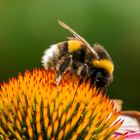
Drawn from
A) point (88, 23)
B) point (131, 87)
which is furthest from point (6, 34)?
point (131, 87)

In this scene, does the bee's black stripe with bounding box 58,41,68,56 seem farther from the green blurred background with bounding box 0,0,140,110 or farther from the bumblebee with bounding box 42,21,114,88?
the green blurred background with bounding box 0,0,140,110

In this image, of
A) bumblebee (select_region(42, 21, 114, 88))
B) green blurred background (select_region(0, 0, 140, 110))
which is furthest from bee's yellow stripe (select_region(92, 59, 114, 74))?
green blurred background (select_region(0, 0, 140, 110))

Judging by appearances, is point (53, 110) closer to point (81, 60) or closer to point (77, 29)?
point (81, 60)

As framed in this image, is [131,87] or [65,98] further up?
[65,98]

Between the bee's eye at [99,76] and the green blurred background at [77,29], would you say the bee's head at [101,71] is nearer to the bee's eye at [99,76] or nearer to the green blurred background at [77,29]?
the bee's eye at [99,76]

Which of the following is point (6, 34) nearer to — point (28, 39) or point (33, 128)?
point (28, 39)

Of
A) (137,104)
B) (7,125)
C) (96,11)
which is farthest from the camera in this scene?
(96,11)
